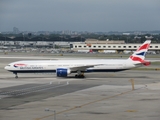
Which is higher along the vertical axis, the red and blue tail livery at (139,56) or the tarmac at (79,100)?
the red and blue tail livery at (139,56)

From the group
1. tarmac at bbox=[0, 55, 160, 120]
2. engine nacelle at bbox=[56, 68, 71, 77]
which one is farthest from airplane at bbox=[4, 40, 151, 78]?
tarmac at bbox=[0, 55, 160, 120]

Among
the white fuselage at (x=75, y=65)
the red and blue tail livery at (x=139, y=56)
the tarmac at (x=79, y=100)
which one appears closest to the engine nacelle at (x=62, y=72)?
the white fuselage at (x=75, y=65)

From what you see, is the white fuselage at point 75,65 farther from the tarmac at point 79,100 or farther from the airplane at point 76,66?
the tarmac at point 79,100

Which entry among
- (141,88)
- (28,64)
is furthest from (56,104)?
(28,64)

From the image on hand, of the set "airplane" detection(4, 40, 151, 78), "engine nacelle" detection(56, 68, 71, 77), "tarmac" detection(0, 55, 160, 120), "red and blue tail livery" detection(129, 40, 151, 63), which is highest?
"red and blue tail livery" detection(129, 40, 151, 63)

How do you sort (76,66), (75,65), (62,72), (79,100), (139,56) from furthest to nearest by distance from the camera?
(139,56), (75,65), (76,66), (62,72), (79,100)

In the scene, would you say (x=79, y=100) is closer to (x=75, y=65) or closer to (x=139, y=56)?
(x=75, y=65)

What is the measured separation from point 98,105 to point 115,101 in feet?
10.9

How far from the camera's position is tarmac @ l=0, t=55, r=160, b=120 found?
3722 cm

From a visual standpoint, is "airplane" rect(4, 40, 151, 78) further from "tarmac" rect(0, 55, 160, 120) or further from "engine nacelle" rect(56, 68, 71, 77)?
"tarmac" rect(0, 55, 160, 120)

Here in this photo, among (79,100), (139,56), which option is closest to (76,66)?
(139,56)

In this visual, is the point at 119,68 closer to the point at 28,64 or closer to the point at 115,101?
the point at 28,64

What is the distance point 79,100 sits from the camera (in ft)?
154

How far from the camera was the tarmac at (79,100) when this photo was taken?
37.2 meters
